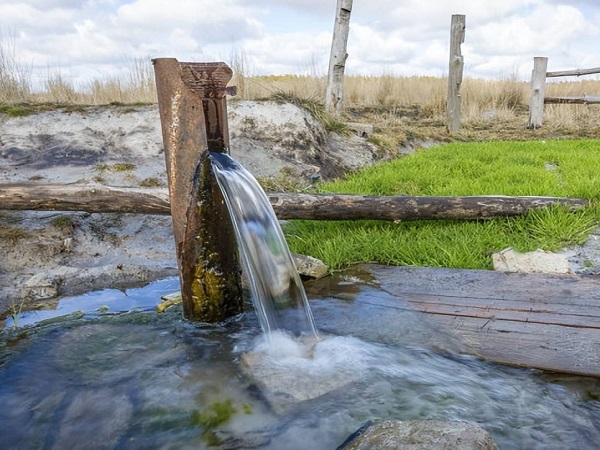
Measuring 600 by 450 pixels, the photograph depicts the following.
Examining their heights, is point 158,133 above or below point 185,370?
above

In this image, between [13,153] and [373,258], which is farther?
[13,153]

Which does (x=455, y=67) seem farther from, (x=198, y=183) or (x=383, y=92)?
(x=198, y=183)

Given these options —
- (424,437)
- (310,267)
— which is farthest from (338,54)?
(424,437)

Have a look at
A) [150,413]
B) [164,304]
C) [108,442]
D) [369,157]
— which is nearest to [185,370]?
[150,413]

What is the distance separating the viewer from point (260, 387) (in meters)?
3.04

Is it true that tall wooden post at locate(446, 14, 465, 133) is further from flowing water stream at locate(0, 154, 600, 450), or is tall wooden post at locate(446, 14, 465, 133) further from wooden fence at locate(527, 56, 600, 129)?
flowing water stream at locate(0, 154, 600, 450)

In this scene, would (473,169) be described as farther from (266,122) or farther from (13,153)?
(13,153)

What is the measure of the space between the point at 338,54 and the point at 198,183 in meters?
10.3

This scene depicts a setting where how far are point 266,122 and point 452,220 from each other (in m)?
4.51

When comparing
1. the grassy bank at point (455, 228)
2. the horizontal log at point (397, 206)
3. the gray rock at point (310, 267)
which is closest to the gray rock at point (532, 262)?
the grassy bank at point (455, 228)

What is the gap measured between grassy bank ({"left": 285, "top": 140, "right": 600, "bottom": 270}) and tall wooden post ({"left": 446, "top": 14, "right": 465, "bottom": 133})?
7.56m

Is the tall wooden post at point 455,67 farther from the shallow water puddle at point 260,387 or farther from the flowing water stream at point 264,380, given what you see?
the shallow water puddle at point 260,387

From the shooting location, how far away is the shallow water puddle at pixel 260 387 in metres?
2.67

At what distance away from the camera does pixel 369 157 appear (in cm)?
→ 1020
